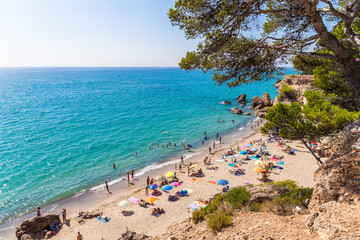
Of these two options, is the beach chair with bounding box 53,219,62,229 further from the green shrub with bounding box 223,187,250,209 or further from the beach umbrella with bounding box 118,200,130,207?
the green shrub with bounding box 223,187,250,209

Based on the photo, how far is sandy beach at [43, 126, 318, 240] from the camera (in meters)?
16.1

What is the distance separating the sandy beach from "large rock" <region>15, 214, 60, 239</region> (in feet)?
4.70

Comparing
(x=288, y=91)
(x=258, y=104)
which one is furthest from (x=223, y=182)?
(x=258, y=104)

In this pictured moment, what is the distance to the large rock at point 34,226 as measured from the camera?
15.8 m

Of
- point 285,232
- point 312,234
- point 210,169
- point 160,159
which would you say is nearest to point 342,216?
point 312,234

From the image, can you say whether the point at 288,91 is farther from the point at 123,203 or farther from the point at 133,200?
the point at 123,203

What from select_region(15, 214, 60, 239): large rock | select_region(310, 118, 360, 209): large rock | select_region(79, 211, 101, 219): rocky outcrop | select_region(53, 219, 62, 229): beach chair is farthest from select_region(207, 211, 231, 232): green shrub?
select_region(15, 214, 60, 239): large rock

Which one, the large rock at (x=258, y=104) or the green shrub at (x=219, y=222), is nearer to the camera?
the green shrub at (x=219, y=222)

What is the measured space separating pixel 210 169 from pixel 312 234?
2051cm

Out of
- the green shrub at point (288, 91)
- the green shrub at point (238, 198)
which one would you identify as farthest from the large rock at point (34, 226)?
the green shrub at point (288, 91)

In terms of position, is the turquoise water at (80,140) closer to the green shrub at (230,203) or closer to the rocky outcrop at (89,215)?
the rocky outcrop at (89,215)

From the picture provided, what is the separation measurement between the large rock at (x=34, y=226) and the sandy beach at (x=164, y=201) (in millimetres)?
1432

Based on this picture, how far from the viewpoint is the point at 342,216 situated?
510 cm

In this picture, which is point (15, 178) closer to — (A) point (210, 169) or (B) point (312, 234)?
(A) point (210, 169)
